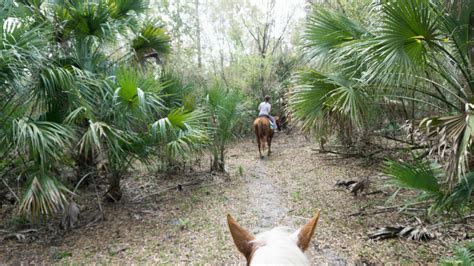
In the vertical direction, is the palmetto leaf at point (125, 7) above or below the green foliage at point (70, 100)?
above

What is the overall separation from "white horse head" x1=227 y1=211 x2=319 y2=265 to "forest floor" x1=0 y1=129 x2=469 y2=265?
335 centimetres

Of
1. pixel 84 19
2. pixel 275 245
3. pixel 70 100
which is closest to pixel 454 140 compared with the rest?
pixel 275 245

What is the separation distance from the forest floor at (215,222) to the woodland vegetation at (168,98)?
356mm

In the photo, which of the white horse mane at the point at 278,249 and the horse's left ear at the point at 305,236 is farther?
the horse's left ear at the point at 305,236

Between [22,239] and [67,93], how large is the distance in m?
2.32

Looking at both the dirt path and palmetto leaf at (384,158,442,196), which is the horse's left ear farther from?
the dirt path

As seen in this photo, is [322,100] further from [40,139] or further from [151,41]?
[40,139]

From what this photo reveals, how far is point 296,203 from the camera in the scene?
6.24 m

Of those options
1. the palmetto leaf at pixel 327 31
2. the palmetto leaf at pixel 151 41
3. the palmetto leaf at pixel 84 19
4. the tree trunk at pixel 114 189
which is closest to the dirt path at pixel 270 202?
the tree trunk at pixel 114 189

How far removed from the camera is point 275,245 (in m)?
1.04

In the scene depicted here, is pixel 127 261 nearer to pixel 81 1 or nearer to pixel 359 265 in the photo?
pixel 359 265

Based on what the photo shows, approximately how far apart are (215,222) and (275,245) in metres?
4.66

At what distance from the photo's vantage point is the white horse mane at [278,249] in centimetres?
93

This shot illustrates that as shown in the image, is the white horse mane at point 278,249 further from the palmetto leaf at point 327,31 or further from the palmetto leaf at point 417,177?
the palmetto leaf at point 327,31
